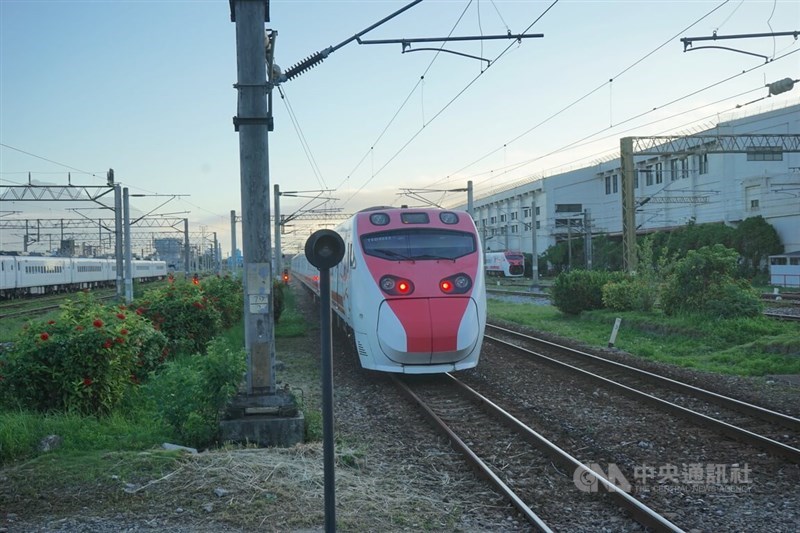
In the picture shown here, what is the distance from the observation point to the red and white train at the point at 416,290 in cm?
1158

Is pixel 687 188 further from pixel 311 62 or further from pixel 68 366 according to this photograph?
pixel 68 366

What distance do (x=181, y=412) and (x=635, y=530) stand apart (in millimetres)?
4770

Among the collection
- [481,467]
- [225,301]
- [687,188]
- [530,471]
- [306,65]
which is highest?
[687,188]

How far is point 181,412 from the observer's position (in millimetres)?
7840

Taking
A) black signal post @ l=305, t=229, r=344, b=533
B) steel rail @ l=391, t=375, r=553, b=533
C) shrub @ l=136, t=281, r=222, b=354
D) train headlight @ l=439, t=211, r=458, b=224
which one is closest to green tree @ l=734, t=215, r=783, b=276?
train headlight @ l=439, t=211, r=458, b=224

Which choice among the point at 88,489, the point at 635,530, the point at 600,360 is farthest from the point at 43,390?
the point at 600,360

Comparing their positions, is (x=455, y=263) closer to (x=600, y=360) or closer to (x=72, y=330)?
(x=600, y=360)

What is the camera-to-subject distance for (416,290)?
11828mm

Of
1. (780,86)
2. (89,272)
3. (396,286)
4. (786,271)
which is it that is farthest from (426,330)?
(89,272)

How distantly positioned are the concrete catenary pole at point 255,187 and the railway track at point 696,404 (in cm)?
535

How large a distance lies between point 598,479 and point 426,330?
5.20 metres

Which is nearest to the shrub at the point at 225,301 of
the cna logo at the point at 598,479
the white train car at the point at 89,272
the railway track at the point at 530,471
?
the railway track at the point at 530,471

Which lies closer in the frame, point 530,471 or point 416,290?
point 530,471

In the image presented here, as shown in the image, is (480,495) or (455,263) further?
(455,263)
